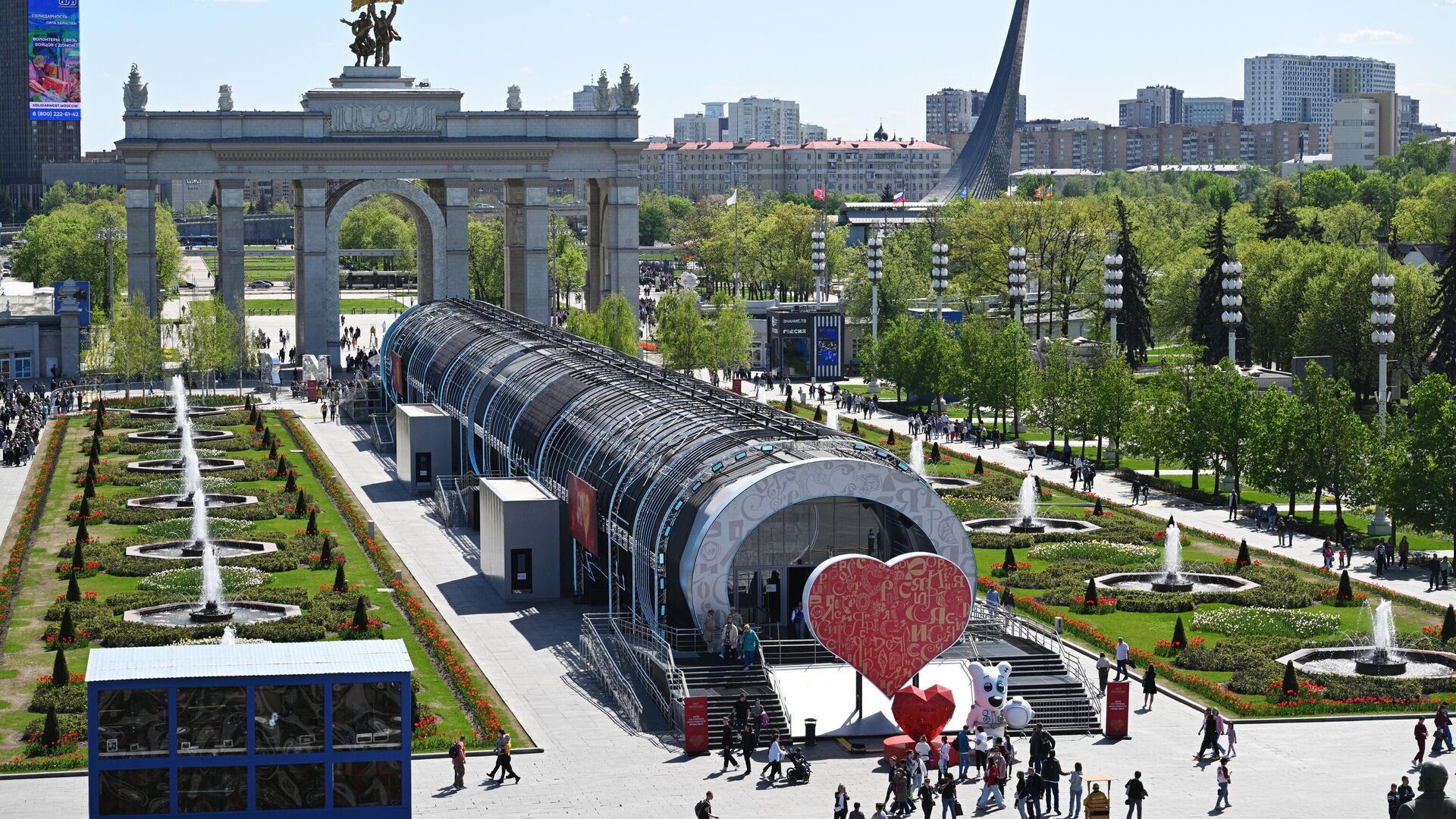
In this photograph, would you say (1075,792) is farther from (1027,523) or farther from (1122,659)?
(1027,523)

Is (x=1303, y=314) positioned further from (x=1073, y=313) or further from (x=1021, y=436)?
(x=1073, y=313)

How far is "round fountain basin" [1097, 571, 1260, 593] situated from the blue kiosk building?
29.5 meters

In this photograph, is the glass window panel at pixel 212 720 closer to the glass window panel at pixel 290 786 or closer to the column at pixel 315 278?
the glass window panel at pixel 290 786

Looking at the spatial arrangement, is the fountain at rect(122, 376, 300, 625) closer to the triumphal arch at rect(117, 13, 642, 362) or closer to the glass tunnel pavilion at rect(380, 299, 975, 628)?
the glass tunnel pavilion at rect(380, 299, 975, 628)

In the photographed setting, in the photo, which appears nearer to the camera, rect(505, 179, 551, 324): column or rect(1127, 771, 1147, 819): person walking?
rect(1127, 771, 1147, 819): person walking

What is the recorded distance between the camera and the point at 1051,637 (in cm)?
5150

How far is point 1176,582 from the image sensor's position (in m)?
61.2

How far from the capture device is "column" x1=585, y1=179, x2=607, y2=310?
122469mm

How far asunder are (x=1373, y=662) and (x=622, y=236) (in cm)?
7388

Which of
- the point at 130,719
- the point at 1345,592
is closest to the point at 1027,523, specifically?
the point at 1345,592

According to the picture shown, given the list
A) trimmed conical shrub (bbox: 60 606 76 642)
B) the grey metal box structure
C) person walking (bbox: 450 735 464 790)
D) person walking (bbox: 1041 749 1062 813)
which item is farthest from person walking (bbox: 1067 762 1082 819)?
trimmed conical shrub (bbox: 60 606 76 642)

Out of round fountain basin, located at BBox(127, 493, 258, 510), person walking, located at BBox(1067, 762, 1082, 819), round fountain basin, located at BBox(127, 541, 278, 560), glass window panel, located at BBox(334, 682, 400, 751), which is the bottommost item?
person walking, located at BBox(1067, 762, 1082, 819)

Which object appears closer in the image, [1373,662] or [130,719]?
[130,719]

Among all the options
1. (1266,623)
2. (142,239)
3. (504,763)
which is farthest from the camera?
(142,239)
